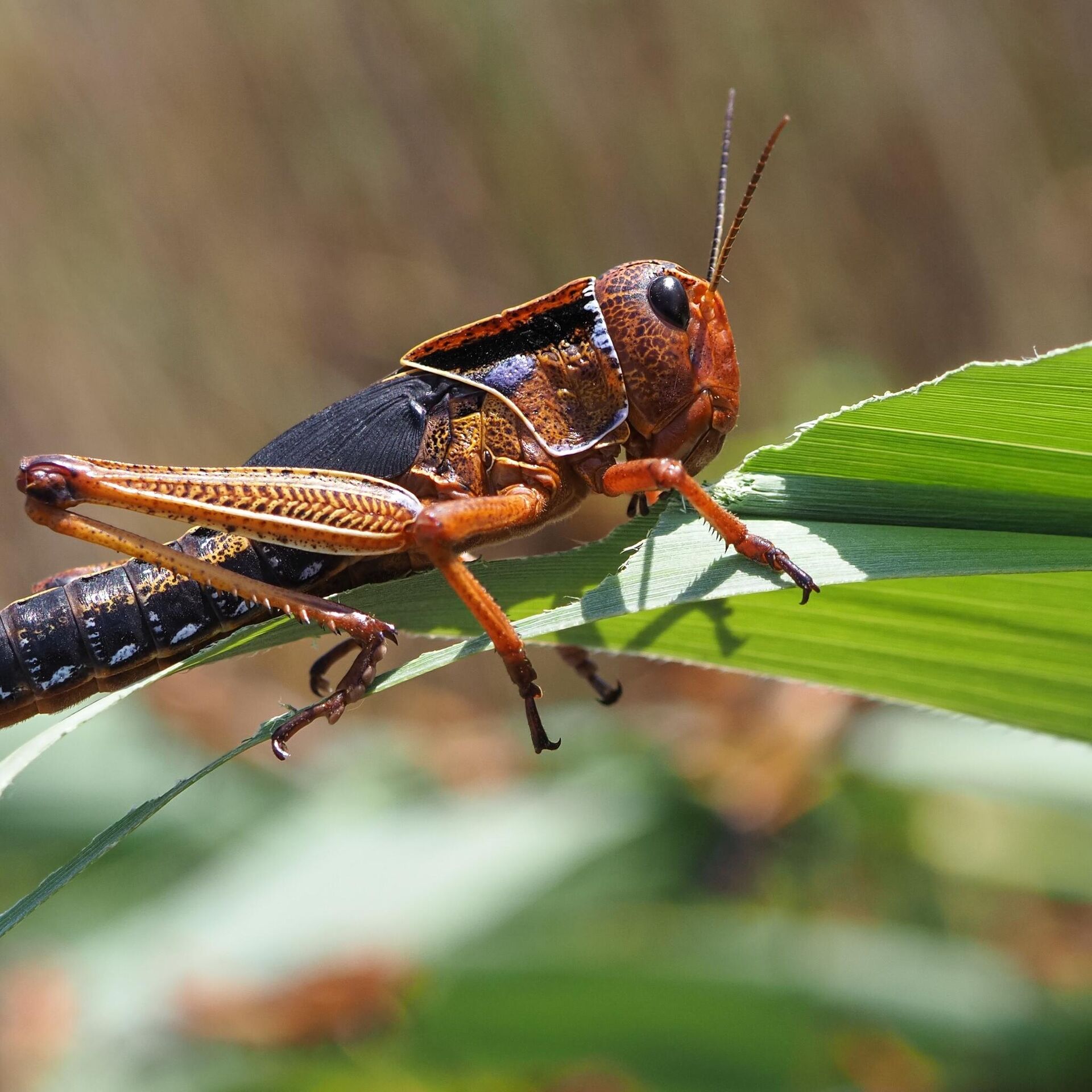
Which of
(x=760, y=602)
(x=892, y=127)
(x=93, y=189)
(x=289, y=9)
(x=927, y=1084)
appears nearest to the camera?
(x=760, y=602)

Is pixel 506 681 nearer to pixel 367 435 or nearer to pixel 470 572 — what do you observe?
pixel 367 435

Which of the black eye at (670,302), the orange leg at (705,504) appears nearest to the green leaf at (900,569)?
the orange leg at (705,504)

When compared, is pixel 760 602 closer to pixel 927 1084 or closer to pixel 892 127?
pixel 927 1084

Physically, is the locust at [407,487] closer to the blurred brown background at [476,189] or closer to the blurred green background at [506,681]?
the blurred green background at [506,681]

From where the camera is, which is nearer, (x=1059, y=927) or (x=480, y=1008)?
(x=480, y=1008)

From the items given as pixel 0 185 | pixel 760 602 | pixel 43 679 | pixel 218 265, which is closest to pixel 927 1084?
pixel 760 602

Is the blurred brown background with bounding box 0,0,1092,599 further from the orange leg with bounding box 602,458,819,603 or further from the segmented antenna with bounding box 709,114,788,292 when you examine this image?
the orange leg with bounding box 602,458,819,603
